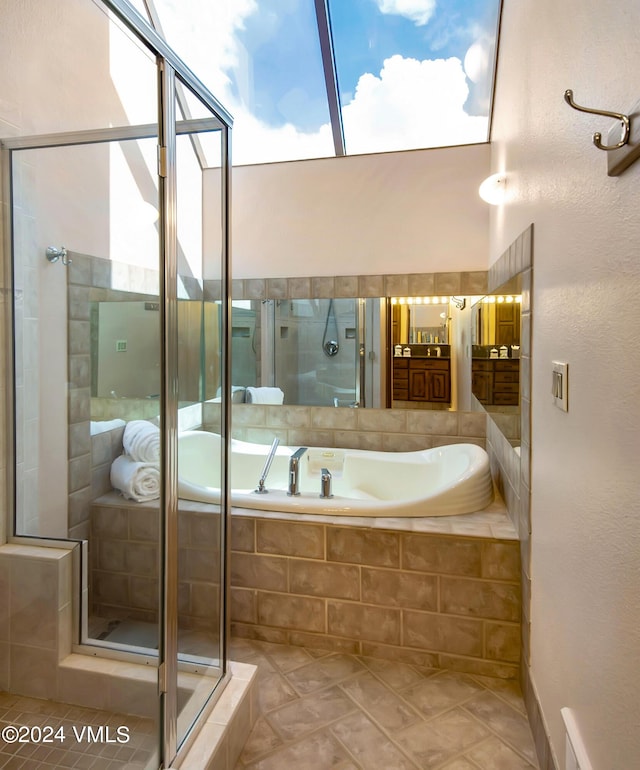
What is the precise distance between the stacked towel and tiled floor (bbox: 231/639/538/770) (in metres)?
1.69

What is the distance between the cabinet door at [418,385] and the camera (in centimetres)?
312

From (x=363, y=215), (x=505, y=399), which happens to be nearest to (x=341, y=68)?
(x=363, y=215)

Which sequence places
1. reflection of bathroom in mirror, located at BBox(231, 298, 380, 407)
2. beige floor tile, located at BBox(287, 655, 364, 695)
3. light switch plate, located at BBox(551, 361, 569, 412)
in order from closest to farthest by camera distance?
light switch plate, located at BBox(551, 361, 569, 412), beige floor tile, located at BBox(287, 655, 364, 695), reflection of bathroom in mirror, located at BBox(231, 298, 380, 407)

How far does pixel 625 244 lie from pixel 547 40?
1021mm

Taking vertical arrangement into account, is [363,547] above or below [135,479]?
below

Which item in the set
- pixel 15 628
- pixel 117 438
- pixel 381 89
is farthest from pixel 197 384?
pixel 381 89

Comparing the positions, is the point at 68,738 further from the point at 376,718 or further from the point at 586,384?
the point at 586,384

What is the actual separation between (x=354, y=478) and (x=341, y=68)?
2.55 m

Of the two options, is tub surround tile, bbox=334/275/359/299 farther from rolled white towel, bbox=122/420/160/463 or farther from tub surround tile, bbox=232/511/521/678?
rolled white towel, bbox=122/420/160/463

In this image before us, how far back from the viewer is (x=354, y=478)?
3.01 metres

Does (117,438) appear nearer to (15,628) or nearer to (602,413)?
(15,628)

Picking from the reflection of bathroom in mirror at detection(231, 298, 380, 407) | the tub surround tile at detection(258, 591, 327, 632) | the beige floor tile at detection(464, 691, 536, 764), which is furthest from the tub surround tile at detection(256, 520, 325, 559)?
the reflection of bathroom in mirror at detection(231, 298, 380, 407)

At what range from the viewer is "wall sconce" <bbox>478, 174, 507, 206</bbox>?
7.68ft

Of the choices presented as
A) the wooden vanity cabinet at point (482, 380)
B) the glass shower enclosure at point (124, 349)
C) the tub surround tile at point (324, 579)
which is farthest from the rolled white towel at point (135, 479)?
the wooden vanity cabinet at point (482, 380)
